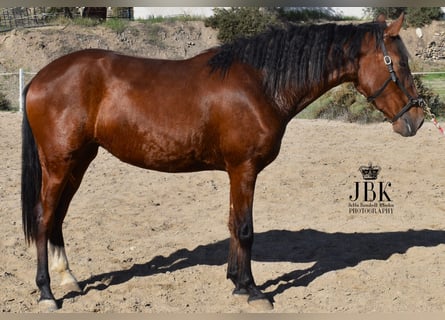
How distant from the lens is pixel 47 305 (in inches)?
182

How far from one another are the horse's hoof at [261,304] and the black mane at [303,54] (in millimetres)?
1641

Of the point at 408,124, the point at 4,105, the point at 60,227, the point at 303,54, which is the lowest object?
the point at 4,105

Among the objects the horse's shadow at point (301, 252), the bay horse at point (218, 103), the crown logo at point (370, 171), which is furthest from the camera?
the crown logo at point (370, 171)

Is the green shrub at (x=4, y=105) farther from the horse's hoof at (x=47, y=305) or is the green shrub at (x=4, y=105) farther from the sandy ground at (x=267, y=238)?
the horse's hoof at (x=47, y=305)

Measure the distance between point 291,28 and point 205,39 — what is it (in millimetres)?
24185

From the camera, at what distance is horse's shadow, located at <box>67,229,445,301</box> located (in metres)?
5.32

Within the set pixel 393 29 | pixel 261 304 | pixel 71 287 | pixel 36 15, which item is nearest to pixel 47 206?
pixel 71 287

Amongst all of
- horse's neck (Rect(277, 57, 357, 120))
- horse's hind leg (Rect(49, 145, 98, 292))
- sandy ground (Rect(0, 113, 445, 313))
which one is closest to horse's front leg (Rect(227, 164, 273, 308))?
sandy ground (Rect(0, 113, 445, 313))

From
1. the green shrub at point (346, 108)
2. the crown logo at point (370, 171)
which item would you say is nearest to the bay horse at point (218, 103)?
the crown logo at point (370, 171)

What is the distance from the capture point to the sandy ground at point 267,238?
16.0 feet

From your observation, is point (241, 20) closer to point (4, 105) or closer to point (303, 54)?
point (4, 105)

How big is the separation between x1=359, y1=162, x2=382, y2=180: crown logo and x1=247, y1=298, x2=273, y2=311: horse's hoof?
3.96 metres

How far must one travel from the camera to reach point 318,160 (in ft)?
29.9

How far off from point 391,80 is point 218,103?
1.35m
